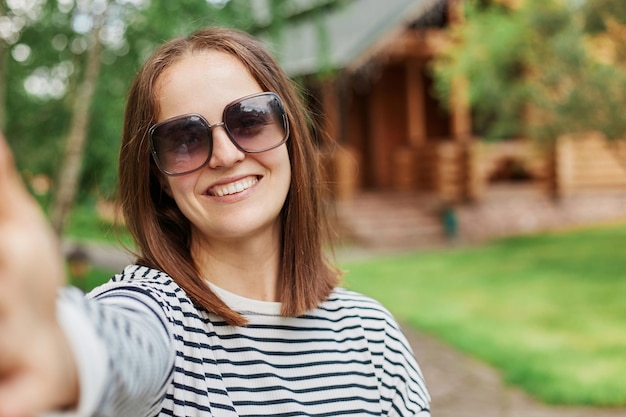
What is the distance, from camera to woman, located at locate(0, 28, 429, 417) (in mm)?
1320

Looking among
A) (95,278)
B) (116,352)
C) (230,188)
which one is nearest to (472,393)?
(230,188)

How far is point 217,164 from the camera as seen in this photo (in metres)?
1.45

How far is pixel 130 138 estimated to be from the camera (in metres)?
1.55

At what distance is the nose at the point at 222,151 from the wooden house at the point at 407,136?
1277 centimetres

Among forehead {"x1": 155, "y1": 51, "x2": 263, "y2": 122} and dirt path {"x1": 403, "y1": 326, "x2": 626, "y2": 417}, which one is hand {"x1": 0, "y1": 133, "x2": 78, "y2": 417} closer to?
forehead {"x1": 155, "y1": 51, "x2": 263, "y2": 122}

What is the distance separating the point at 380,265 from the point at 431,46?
22.9 ft

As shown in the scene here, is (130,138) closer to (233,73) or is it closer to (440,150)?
(233,73)

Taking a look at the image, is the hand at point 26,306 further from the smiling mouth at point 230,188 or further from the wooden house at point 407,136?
the wooden house at point 407,136

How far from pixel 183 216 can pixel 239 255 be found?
0.52 ft

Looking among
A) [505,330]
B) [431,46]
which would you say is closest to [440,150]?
[431,46]

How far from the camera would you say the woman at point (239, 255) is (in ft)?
4.33

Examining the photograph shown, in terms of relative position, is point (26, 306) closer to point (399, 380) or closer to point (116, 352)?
point (116, 352)

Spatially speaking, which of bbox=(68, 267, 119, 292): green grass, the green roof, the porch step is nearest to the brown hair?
bbox=(68, 267, 119, 292): green grass

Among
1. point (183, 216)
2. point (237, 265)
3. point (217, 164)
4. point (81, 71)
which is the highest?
point (81, 71)
